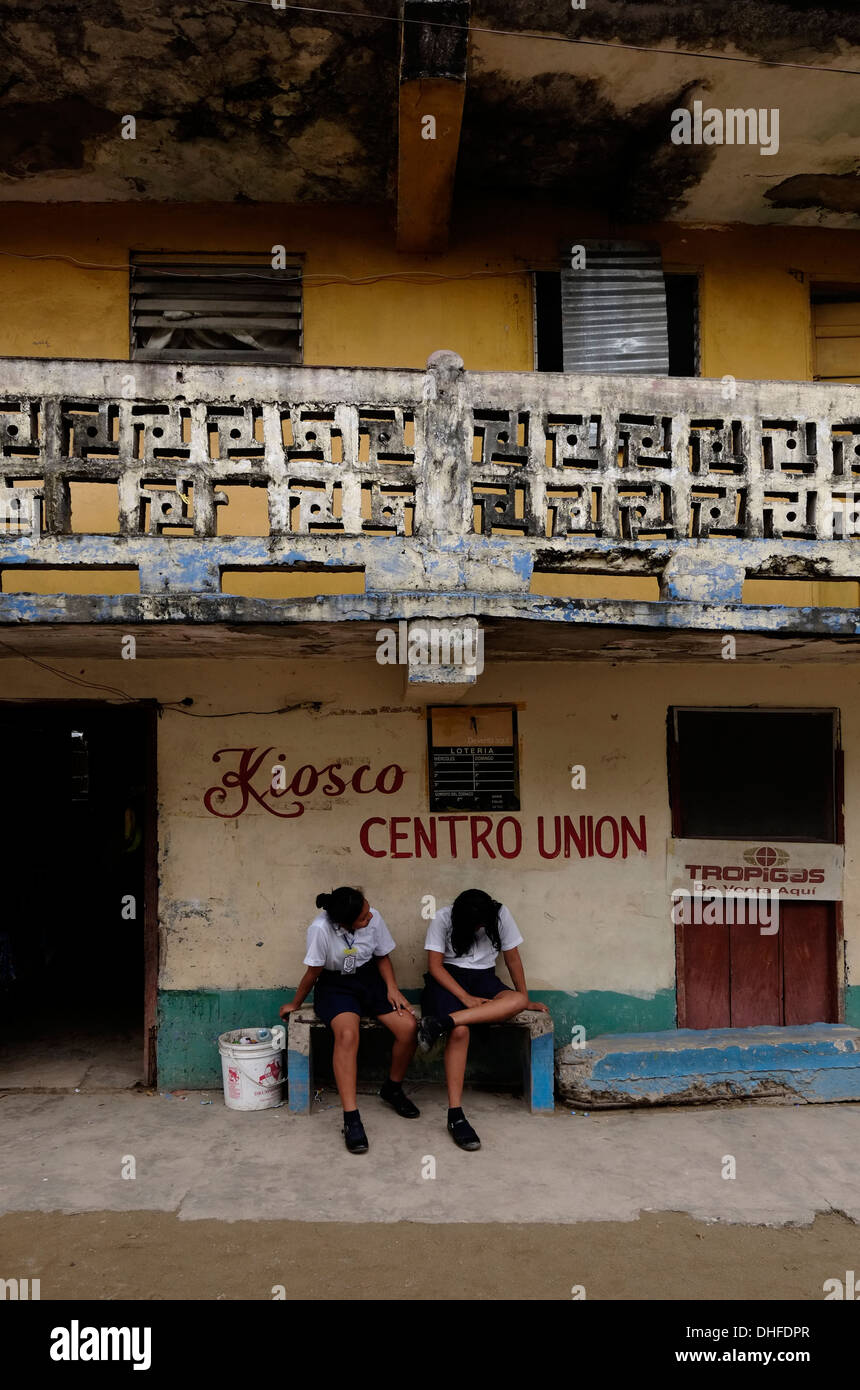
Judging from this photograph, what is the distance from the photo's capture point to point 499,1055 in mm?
6254

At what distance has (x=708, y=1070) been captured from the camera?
5844mm

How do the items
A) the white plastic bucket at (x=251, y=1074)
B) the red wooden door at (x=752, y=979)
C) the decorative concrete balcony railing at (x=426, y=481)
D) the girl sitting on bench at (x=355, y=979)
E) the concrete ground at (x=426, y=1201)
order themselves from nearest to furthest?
the concrete ground at (x=426, y=1201), the decorative concrete balcony railing at (x=426, y=481), the girl sitting on bench at (x=355, y=979), the white plastic bucket at (x=251, y=1074), the red wooden door at (x=752, y=979)

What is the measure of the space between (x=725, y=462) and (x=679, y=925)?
3192 millimetres

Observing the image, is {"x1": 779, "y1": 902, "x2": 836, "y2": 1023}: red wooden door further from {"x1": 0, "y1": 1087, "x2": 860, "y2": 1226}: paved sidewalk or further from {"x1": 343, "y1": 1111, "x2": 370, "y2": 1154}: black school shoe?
{"x1": 343, "y1": 1111, "x2": 370, "y2": 1154}: black school shoe

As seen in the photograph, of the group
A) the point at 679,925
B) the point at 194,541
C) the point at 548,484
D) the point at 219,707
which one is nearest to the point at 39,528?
the point at 194,541

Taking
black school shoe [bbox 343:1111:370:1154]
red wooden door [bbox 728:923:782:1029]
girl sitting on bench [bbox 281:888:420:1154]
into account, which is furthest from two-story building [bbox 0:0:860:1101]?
black school shoe [bbox 343:1111:370:1154]

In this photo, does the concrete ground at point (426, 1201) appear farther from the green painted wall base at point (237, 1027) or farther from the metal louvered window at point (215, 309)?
the metal louvered window at point (215, 309)

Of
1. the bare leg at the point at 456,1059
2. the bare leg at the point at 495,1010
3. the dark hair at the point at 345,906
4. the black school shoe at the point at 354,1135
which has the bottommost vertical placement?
the black school shoe at the point at 354,1135

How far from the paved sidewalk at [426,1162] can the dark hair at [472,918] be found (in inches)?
41.3

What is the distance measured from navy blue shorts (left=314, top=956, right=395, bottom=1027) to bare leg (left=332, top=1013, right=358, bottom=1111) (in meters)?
0.08

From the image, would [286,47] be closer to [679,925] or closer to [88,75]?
[88,75]

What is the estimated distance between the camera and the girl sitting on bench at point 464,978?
549cm

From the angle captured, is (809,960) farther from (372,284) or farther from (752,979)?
(372,284)

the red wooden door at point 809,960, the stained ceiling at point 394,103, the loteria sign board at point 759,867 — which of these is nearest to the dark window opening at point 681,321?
the stained ceiling at point 394,103
